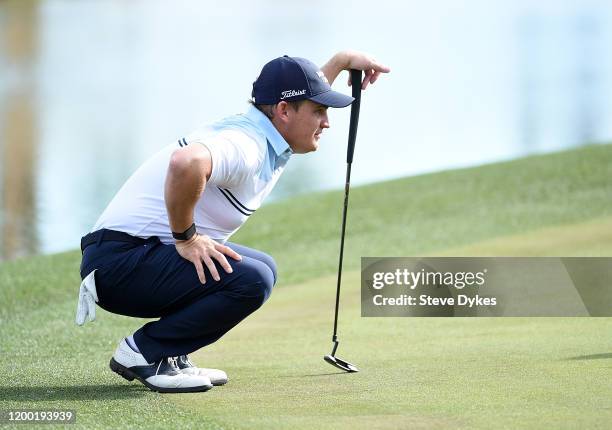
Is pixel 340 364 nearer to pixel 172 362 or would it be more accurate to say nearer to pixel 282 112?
pixel 172 362

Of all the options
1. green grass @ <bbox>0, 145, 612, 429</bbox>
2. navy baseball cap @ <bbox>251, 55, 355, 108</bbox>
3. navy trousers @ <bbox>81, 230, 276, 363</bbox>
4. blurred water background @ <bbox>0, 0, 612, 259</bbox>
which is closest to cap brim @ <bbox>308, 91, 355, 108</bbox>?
navy baseball cap @ <bbox>251, 55, 355, 108</bbox>

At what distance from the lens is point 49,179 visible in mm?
17125

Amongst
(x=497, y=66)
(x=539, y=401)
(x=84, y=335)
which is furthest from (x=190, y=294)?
(x=497, y=66)

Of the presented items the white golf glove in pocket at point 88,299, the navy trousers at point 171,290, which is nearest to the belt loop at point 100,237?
the navy trousers at point 171,290

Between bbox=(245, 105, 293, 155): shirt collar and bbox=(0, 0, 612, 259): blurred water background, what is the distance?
7.60 m

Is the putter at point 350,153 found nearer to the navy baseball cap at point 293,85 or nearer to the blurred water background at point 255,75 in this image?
the navy baseball cap at point 293,85

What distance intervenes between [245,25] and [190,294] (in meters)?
44.5

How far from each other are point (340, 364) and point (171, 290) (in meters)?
0.75

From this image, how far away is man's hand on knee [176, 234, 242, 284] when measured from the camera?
4.20m

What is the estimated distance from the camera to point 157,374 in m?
4.43

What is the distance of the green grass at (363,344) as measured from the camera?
3852mm

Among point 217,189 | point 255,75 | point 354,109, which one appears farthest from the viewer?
point 255,75

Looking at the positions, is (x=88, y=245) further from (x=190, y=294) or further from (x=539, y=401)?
(x=539, y=401)

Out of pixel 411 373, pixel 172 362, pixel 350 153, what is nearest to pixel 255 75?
pixel 350 153
